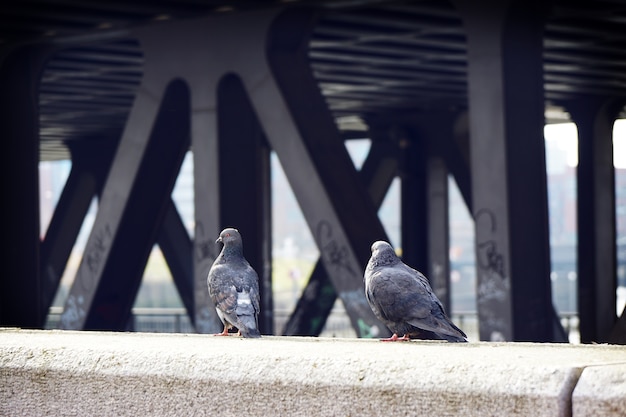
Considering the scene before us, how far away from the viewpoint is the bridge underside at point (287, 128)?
15445 mm

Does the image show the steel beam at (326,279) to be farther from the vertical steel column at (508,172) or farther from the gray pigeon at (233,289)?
the gray pigeon at (233,289)

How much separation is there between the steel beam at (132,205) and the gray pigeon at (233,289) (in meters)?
9.56

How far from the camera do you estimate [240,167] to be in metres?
17.5

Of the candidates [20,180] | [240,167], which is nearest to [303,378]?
[240,167]

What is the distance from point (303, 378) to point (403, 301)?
2.76 meters

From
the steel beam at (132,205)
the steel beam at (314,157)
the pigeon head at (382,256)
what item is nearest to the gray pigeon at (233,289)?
the pigeon head at (382,256)

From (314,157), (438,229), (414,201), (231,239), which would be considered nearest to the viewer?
(231,239)

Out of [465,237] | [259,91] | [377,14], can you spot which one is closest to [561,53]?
[377,14]

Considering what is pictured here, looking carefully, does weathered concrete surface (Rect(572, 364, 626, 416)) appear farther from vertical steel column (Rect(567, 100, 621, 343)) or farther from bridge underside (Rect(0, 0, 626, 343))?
vertical steel column (Rect(567, 100, 621, 343))

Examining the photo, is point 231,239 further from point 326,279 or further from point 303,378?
point 326,279

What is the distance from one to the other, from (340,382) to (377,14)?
533 inches

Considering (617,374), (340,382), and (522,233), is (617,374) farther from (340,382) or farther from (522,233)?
(522,233)

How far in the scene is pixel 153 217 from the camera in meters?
18.8

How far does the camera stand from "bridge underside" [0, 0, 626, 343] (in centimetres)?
1545
